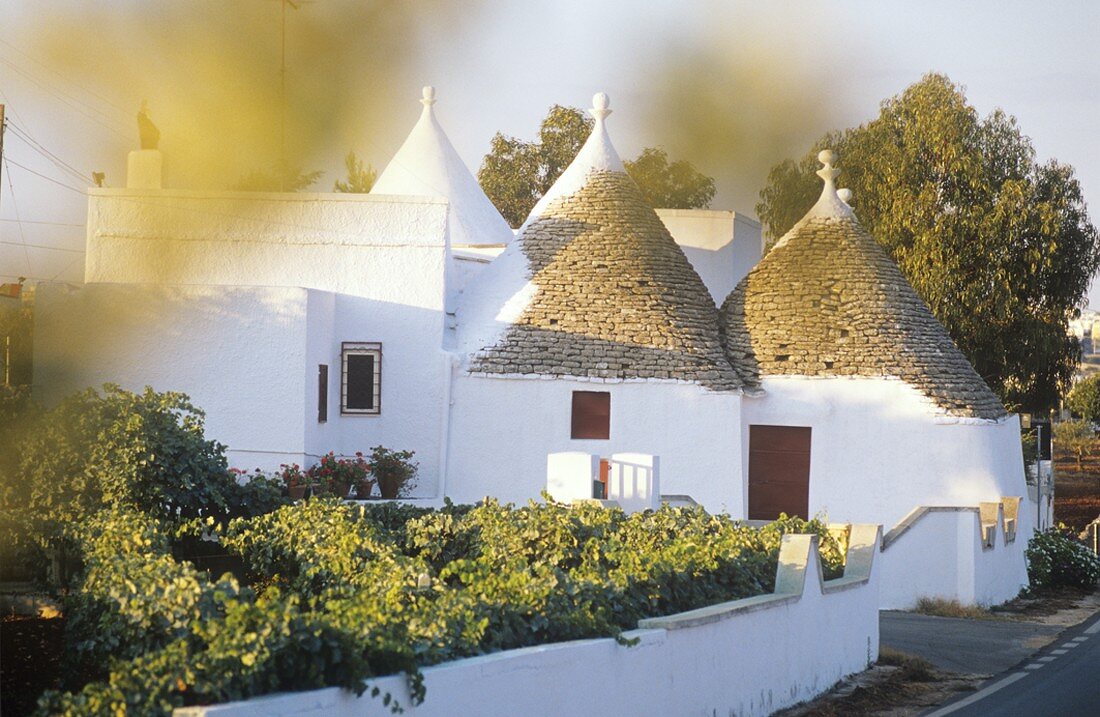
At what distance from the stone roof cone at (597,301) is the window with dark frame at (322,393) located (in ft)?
9.09

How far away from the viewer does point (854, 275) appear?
27.4 metres

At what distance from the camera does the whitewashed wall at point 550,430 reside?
2495cm

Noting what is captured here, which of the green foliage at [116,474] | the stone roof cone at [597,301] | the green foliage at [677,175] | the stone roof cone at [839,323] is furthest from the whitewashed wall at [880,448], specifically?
the green foliage at [677,175]

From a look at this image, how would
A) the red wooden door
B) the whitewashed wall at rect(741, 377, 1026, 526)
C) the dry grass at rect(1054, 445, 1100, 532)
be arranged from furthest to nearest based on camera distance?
1. the dry grass at rect(1054, 445, 1100, 532)
2. the red wooden door
3. the whitewashed wall at rect(741, 377, 1026, 526)

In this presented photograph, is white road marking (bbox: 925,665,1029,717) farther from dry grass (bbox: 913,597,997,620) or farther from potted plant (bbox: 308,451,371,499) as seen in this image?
potted plant (bbox: 308,451,371,499)

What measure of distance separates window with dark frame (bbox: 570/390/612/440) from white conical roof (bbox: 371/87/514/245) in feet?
24.4

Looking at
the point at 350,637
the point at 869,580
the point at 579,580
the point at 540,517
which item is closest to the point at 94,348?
the point at 350,637

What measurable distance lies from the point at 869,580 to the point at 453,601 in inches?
321

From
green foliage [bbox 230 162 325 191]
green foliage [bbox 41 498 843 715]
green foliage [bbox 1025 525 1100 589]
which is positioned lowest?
green foliage [bbox 1025 525 1100 589]

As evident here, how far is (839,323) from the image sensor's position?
26812 mm

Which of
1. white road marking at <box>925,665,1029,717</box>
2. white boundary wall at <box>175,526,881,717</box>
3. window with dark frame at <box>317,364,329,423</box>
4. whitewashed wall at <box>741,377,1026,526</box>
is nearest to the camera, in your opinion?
white boundary wall at <box>175,526,881,717</box>

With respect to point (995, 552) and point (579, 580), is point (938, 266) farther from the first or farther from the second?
point (579, 580)

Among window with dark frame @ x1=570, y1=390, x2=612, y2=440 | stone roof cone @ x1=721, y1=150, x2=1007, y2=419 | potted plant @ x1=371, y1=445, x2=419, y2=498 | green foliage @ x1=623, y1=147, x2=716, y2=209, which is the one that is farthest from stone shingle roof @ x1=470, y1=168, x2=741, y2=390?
green foliage @ x1=623, y1=147, x2=716, y2=209

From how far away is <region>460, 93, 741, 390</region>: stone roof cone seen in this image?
2516cm
